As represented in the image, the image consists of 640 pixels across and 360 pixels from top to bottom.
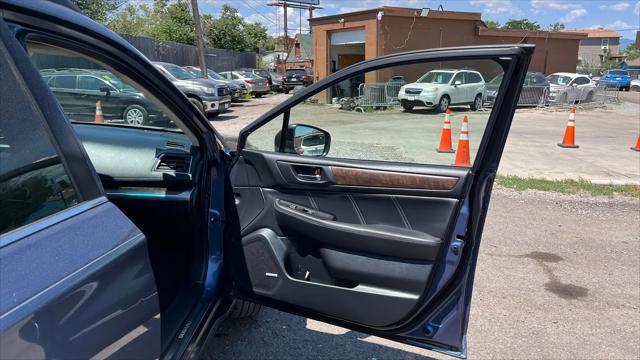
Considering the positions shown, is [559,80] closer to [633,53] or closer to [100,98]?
[100,98]

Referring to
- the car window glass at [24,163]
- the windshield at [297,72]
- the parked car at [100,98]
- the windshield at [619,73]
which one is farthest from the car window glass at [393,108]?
the windshield at [619,73]

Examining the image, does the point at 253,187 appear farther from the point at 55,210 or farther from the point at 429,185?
the point at 55,210

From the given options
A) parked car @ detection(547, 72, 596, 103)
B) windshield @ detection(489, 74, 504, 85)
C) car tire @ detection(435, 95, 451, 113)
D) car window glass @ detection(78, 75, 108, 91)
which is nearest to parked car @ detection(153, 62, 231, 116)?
car window glass @ detection(78, 75, 108, 91)

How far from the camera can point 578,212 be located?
5855 mm

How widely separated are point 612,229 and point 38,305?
577 cm

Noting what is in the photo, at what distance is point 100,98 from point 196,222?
9.31ft

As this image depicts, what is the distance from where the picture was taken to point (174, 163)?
9.05 ft

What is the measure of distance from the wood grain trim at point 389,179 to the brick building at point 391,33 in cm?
2037

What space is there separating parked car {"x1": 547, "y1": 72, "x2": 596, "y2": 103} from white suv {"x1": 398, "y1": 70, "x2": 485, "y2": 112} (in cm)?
2002

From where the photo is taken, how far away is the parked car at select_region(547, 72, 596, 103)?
21281 millimetres

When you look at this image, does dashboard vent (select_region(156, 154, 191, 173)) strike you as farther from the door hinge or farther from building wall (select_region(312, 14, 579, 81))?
building wall (select_region(312, 14, 579, 81))

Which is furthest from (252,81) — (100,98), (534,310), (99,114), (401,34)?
(534,310)

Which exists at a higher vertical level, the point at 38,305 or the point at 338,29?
the point at 338,29

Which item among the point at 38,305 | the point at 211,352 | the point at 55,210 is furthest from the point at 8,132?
the point at 211,352
